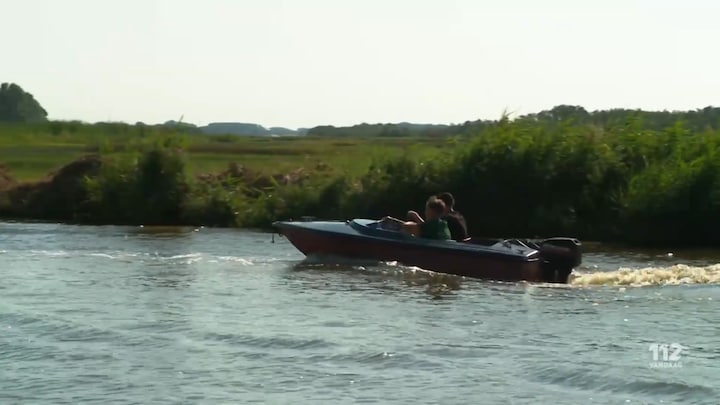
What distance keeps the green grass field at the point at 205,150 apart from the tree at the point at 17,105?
156 feet

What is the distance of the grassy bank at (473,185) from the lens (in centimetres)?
3038

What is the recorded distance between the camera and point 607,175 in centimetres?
3238

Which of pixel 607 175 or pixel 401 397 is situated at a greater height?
pixel 607 175

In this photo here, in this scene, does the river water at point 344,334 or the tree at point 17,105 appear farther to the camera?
the tree at point 17,105

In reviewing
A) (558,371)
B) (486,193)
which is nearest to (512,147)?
(486,193)

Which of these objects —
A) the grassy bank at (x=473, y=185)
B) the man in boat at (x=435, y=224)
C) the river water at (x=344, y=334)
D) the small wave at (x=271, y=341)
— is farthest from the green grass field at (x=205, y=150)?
the small wave at (x=271, y=341)

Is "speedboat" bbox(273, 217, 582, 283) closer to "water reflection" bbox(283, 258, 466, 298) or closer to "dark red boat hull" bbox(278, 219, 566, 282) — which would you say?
"dark red boat hull" bbox(278, 219, 566, 282)

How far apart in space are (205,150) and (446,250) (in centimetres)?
3323

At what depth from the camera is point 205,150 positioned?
54.2 m

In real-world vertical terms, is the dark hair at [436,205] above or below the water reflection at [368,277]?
above

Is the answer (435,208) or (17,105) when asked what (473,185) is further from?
(17,105)

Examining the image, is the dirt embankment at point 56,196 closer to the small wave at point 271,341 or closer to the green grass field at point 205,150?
the green grass field at point 205,150

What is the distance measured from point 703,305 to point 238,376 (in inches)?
308

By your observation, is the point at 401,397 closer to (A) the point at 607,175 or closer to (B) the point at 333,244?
(B) the point at 333,244
